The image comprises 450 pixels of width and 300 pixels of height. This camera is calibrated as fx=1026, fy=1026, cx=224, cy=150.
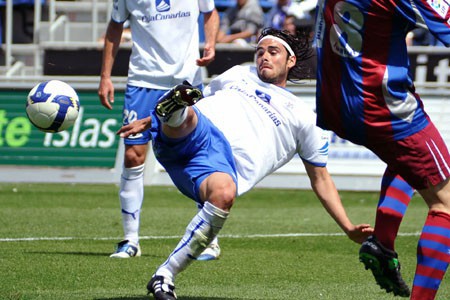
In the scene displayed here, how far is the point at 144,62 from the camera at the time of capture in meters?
8.02

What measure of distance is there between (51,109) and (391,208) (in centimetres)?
262

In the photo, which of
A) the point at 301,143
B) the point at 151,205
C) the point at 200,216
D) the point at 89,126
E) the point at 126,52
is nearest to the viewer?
the point at 200,216

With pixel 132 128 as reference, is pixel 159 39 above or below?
below

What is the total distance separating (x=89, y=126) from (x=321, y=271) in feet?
26.2

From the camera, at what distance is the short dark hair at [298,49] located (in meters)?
6.89

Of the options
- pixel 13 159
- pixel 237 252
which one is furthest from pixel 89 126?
pixel 237 252

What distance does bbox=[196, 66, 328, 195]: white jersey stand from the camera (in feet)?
20.6

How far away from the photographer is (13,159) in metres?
14.8

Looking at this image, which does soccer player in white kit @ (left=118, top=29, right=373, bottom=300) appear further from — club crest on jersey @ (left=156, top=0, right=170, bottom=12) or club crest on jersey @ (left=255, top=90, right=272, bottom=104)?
club crest on jersey @ (left=156, top=0, right=170, bottom=12)

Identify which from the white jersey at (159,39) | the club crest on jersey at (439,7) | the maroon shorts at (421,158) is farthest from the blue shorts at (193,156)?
the white jersey at (159,39)

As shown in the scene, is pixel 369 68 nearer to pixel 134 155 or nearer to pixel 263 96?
pixel 263 96

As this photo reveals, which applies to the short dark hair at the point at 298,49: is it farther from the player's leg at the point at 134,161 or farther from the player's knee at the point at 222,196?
the player's knee at the point at 222,196

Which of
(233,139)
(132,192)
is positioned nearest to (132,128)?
(233,139)

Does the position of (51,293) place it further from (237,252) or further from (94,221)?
(94,221)
